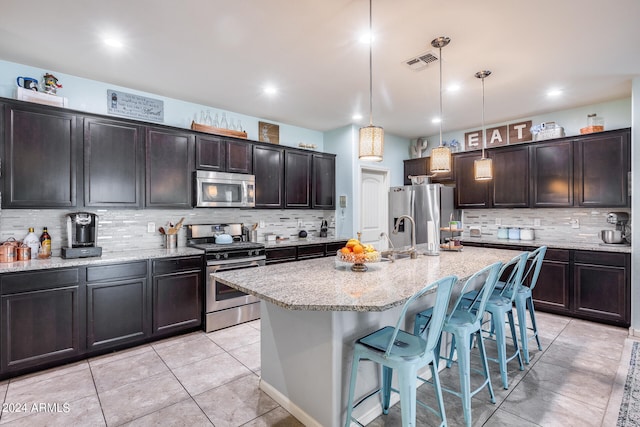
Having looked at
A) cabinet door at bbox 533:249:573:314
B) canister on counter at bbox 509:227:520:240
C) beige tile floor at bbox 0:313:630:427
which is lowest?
beige tile floor at bbox 0:313:630:427

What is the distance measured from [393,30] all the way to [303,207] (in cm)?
299

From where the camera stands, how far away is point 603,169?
3.93 m

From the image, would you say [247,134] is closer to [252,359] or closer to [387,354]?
[252,359]

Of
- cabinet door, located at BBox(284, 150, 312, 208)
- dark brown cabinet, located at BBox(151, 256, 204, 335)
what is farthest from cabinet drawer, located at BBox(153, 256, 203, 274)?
cabinet door, located at BBox(284, 150, 312, 208)

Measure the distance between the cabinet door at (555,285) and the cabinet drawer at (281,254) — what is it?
3.32 meters

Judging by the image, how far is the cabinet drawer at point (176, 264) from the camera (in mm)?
3281

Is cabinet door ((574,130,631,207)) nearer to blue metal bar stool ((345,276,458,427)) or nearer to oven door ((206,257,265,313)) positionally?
blue metal bar stool ((345,276,458,427))

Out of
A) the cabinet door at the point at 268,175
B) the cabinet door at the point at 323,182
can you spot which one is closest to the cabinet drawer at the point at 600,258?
the cabinet door at the point at 323,182

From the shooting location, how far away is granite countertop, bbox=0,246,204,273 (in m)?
2.60

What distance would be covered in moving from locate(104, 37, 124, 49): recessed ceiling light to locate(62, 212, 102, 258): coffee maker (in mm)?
1619

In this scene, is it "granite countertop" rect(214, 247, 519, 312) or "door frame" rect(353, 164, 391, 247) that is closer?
"granite countertop" rect(214, 247, 519, 312)

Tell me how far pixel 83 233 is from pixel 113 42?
1.81m

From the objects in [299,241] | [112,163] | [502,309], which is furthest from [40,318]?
[502,309]

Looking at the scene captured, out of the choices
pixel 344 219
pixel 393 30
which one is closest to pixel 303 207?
pixel 344 219
